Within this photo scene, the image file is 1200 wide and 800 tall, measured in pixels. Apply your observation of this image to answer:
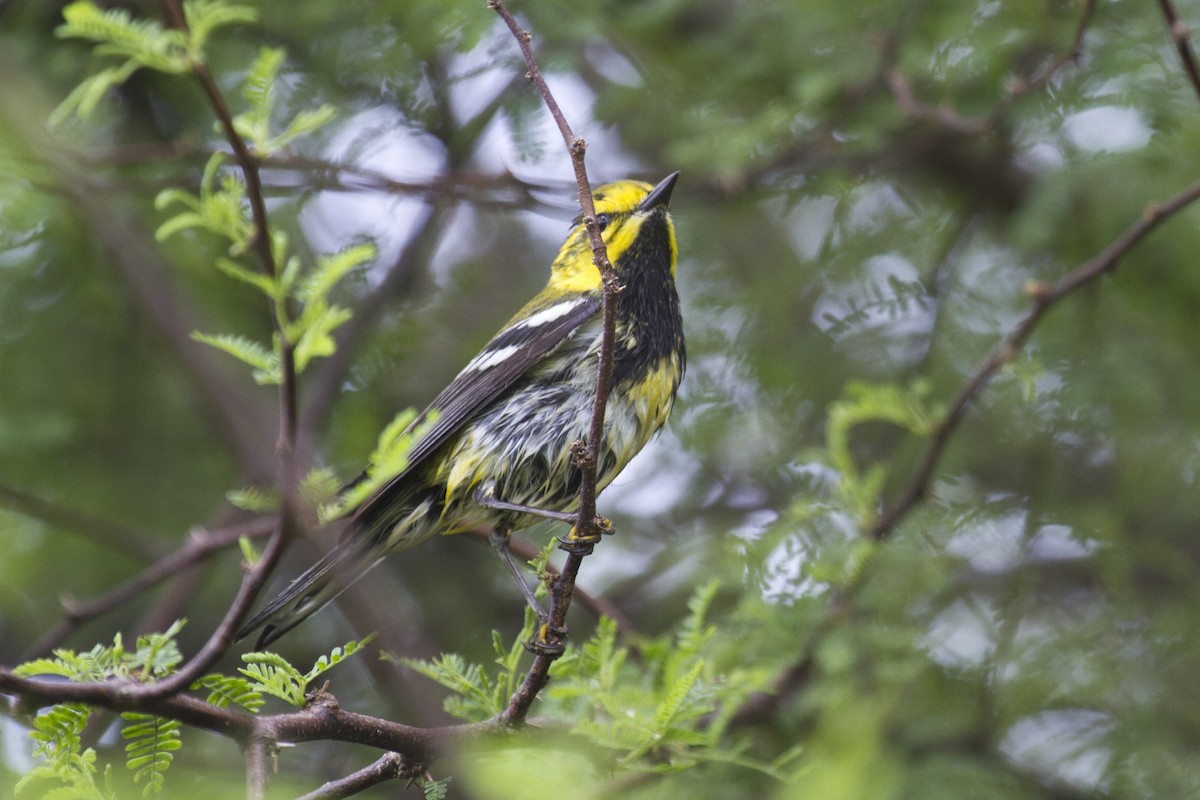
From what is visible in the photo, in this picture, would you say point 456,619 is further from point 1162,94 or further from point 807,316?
point 1162,94

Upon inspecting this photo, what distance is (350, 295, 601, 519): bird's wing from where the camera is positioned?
3.81 meters

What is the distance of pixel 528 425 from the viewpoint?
382cm

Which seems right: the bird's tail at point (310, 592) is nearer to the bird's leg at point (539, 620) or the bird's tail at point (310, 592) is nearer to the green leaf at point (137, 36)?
the bird's leg at point (539, 620)

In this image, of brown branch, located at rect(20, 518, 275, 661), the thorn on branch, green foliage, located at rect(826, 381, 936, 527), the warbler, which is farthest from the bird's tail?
green foliage, located at rect(826, 381, 936, 527)

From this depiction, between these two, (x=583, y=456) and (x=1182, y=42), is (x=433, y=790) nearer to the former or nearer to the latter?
(x=583, y=456)

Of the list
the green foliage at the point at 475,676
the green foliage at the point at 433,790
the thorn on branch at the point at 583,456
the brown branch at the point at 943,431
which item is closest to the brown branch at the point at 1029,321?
the brown branch at the point at 943,431

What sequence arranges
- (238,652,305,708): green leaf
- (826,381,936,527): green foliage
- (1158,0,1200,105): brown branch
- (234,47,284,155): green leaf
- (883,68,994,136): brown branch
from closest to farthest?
(238,652,305,708): green leaf, (234,47,284,155): green leaf, (1158,0,1200,105): brown branch, (826,381,936,527): green foliage, (883,68,994,136): brown branch

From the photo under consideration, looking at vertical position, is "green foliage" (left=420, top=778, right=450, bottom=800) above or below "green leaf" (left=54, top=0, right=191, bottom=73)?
below

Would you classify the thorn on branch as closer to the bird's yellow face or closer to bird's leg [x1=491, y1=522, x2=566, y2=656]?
bird's leg [x1=491, y1=522, x2=566, y2=656]

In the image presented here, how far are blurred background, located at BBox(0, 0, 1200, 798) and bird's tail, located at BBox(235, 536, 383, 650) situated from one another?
37cm

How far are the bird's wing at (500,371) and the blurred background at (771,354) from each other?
593 mm

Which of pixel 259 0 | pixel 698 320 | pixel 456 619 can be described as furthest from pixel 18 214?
pixel 698 320

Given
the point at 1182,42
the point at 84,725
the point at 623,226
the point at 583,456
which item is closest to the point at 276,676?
the point at 84,725

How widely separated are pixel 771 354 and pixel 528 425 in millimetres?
2113
